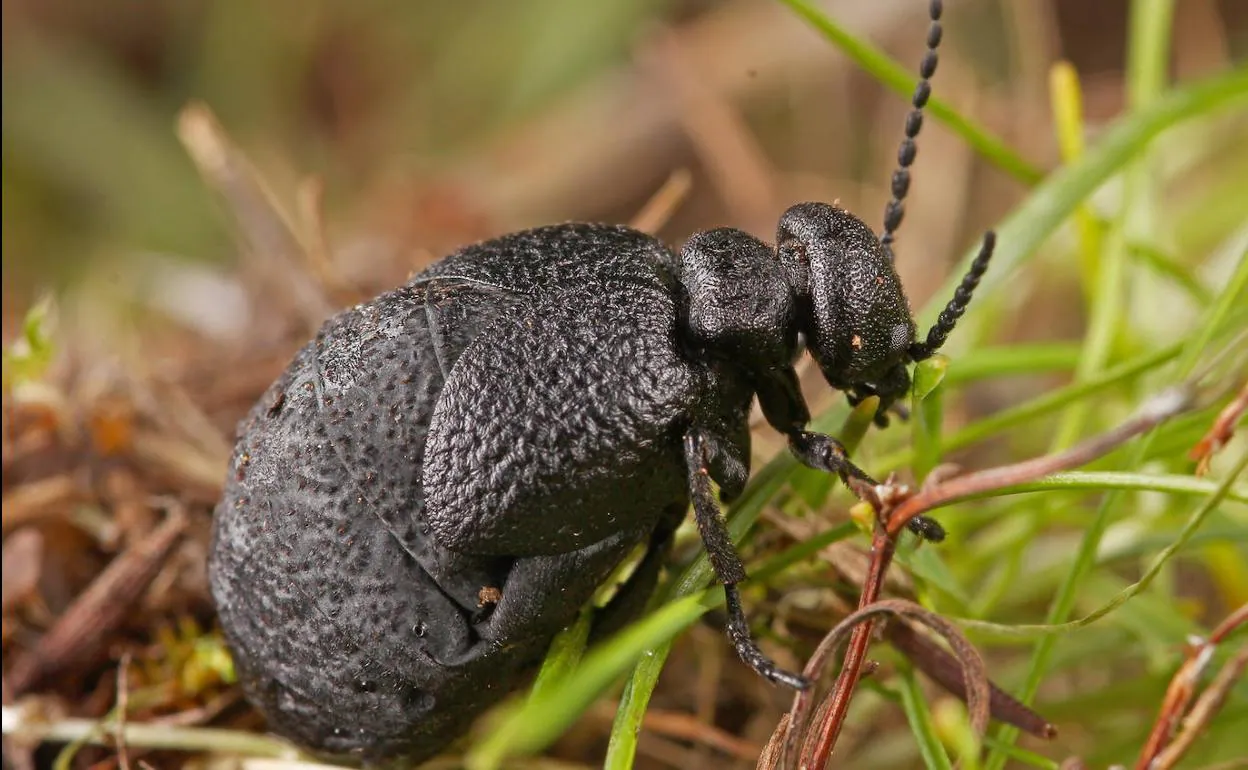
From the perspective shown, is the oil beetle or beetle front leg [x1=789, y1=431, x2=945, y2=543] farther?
the oil beetle

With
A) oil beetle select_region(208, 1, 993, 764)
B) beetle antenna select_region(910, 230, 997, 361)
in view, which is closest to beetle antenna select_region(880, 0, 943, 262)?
oil beetle select_region(208, 1, 993, 764)

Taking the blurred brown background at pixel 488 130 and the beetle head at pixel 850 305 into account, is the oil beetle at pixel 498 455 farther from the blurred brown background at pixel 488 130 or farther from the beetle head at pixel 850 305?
the blurred brown background at pixel 488 130

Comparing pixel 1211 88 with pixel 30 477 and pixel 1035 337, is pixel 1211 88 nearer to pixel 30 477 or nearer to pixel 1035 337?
pixel 1035 337

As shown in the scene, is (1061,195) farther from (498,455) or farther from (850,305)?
(498,455)

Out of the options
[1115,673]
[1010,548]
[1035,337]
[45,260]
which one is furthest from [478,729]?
[45,260]

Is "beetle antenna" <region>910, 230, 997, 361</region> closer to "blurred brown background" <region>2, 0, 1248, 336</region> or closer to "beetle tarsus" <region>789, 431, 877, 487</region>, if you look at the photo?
"beetle tarsus" <region>789, 431, 877, 487</region>

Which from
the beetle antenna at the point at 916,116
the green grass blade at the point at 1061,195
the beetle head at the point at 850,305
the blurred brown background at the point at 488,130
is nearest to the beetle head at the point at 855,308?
the beetle head at the point at 850,305
